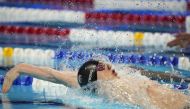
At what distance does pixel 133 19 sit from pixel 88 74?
9.43 ft

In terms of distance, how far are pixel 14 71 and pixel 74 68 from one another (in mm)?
880

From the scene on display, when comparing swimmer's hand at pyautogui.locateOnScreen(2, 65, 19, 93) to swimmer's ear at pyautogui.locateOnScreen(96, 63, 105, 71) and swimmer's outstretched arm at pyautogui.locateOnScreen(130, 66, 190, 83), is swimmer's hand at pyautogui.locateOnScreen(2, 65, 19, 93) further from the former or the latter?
swimmer's outstretched arm at pyautogui.locateOnScreen(130, 66, 190, 83)

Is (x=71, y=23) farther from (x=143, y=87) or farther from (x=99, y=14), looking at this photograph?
(x=143, y=87)

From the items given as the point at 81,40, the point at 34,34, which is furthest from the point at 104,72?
the point at 34,34

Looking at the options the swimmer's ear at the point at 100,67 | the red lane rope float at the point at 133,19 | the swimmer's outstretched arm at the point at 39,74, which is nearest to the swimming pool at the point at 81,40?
the red lane rope float at the point at 133,19

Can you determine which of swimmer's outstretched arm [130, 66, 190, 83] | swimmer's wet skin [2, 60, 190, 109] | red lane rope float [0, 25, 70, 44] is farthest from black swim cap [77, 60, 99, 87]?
red lane rope float [0, 25, 70, 44]

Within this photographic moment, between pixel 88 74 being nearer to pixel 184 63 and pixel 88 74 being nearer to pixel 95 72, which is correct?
pixel 95 72

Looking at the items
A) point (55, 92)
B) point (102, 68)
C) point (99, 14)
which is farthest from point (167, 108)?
point (99, 14)

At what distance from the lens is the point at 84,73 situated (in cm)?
354

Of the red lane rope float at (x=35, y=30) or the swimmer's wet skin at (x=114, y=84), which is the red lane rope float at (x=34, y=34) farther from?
the swimmer's wet skin at (x=114, y=84)

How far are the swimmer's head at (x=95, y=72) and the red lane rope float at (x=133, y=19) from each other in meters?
2.78

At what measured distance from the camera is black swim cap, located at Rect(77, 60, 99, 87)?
3504 millimetres

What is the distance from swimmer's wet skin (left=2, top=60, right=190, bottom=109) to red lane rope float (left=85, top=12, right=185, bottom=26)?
2.60 m

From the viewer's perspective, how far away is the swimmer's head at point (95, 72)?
350cm
